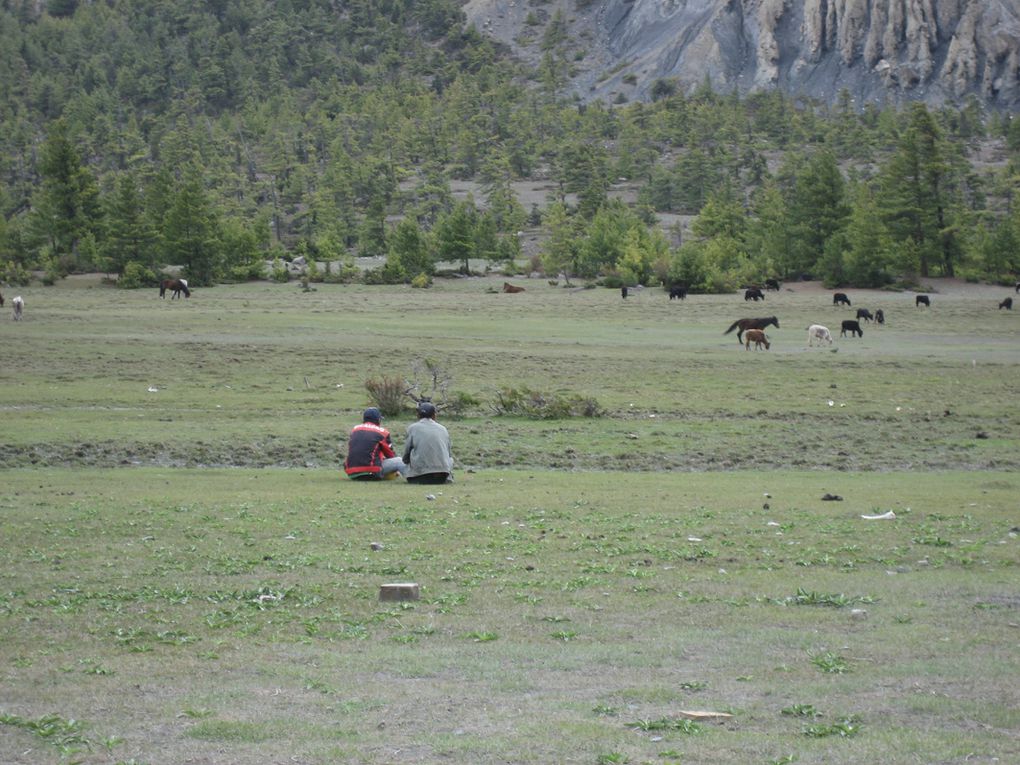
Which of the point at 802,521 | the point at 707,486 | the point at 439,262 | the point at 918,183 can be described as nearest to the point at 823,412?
the point at 707,486

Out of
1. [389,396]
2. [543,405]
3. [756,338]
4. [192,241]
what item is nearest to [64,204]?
[192,241]

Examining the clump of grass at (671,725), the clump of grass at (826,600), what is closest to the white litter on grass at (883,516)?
the clump of grass at (826,600)

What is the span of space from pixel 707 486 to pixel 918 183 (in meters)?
83.5

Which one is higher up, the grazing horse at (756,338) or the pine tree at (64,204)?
the pine tree at (64,204)

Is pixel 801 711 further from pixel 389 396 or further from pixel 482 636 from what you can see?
pixel 389 396

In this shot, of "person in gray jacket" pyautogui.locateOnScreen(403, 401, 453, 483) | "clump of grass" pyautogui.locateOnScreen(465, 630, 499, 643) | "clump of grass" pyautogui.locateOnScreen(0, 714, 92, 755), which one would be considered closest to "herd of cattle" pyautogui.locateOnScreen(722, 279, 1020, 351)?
"person in gray jacket" pyautogui.locateOnScreen(403, 401, 453, 483)

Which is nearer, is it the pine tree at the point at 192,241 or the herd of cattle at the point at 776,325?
the herd of cattle at the point at 776,325

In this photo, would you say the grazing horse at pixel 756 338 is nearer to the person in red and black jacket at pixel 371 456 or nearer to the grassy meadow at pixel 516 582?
the grassy meadow at pixel 516 582

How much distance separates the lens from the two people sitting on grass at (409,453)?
61.0ft

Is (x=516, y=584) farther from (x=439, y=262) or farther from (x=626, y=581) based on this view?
(x=439, y=262)

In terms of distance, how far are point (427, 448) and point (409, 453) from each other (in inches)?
18.7

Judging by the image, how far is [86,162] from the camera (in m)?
184

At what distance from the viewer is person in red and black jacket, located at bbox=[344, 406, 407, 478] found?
62.9 ft

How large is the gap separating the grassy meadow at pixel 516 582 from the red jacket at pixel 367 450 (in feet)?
1.59
